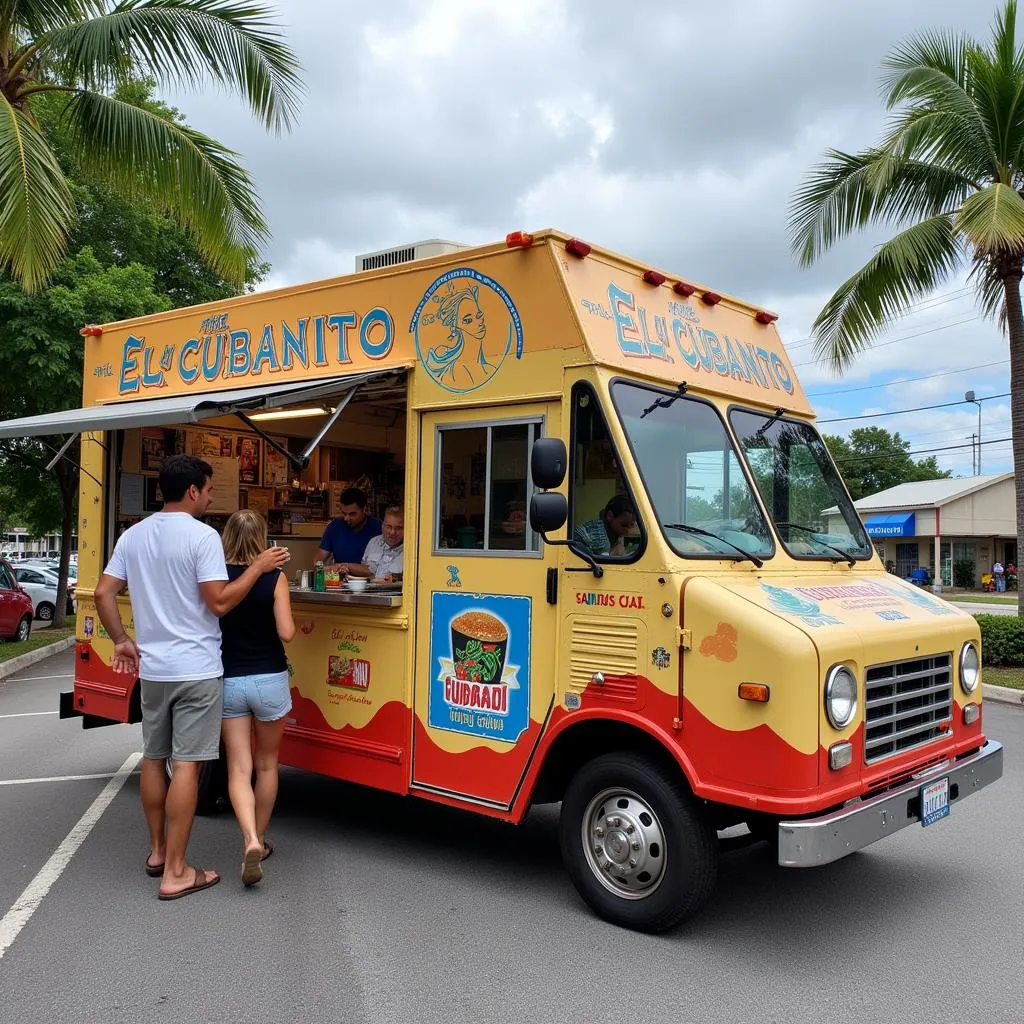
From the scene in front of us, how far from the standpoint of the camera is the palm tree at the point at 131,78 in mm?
9719

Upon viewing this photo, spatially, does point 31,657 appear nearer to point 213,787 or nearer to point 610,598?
point 213,787

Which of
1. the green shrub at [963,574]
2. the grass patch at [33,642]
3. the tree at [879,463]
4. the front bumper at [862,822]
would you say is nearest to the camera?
the front bumper at [862,822]

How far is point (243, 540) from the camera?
5.38 meters

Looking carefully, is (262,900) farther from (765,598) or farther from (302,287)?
(302,287)

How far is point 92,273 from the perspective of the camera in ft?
51.5

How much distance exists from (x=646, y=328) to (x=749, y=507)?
1.06 metres

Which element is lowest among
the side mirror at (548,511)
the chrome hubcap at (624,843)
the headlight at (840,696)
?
the chrome hubcap at (624,843)

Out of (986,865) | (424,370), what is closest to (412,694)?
(424,370)

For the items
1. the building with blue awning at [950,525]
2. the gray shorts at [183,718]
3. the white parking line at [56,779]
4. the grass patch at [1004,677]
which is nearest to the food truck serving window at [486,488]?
the gray shorts at [183,718]

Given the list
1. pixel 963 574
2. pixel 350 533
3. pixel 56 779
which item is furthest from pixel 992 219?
pixel 963 574

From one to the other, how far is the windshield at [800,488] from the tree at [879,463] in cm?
7218

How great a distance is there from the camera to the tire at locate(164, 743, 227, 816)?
20.7ft

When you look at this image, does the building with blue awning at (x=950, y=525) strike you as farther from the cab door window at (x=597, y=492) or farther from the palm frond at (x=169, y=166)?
the cab door window at (x=597, y=492)

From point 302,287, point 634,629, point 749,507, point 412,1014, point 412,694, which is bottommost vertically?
point 412,1014
